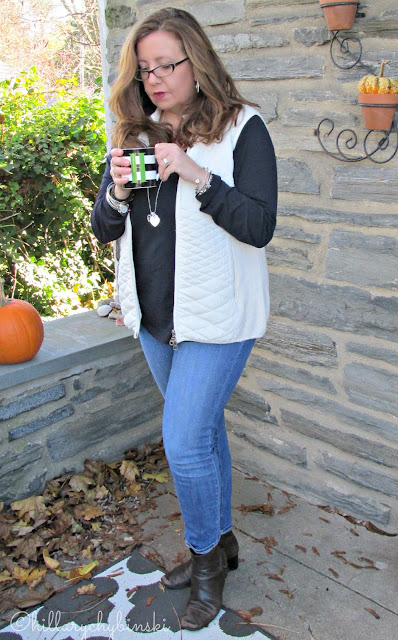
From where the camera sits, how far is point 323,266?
2.65 metres

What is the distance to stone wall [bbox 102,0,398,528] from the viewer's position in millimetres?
2439

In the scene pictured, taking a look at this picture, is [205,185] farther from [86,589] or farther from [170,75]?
[86,589]

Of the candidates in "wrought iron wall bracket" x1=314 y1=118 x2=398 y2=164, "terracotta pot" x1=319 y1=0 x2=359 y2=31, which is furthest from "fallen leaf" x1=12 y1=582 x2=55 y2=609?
"terracotta pot" x1=319 y1=0 x2=359 y2=31

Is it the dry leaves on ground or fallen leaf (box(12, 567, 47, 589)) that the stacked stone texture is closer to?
the dry leaves on ground

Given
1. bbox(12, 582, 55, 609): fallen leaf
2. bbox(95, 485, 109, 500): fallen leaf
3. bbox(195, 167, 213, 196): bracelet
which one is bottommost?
bbox(12, 582, 55, 609): fallen leaf

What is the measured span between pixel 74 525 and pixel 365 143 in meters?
1.91

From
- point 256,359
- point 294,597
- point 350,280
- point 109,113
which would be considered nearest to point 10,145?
point 109,113

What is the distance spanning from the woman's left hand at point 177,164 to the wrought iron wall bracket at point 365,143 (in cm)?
83

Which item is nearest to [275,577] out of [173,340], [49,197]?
[173,340]

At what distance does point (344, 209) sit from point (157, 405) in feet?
4.73

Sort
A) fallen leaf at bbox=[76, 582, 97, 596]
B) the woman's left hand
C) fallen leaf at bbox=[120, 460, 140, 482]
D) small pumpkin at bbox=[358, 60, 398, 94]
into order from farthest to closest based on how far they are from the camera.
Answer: fallen leaf at bbox=[120, 460, 140, 482] → fallen leaf at bbox=[76, 582, 97, 596] → small pumpkin at bbox=[358, 60, 398, 94] → the woman's left hand

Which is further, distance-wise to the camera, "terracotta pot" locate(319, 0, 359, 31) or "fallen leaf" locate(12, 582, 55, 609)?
"fallen leaf" locate(12, 582, 55, 609)

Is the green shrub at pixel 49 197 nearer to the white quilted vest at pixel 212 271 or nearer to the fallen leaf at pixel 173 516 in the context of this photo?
the fallen leaf at pixel 173 516

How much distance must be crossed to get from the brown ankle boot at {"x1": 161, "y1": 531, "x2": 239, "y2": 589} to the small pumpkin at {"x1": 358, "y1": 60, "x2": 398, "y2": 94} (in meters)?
1.60
